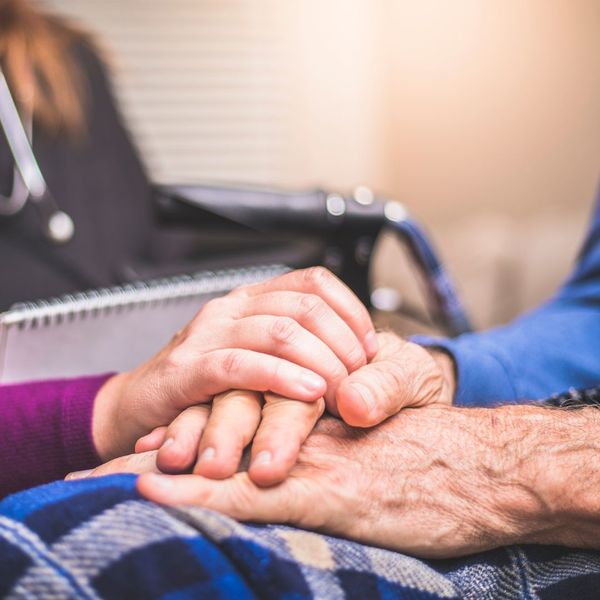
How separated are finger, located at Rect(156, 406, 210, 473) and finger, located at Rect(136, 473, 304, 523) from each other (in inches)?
1.2

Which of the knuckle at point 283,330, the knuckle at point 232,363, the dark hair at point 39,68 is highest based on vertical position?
the dark hair at point 39,68

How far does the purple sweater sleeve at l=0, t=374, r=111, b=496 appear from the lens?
0.51 meters

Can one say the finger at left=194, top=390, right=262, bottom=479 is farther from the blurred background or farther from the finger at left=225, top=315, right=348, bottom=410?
the blurred background

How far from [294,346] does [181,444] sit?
106 mm

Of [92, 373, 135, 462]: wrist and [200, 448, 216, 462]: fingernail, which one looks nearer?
[200, 448, 216, 462]: fingernail

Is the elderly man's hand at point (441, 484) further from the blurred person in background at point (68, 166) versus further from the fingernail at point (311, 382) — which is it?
the blurred person in background at point (68, 166)

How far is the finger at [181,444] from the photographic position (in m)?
0.39

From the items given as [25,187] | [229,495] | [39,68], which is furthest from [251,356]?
[39,68]

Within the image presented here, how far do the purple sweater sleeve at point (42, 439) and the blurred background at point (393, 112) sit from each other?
148 cm

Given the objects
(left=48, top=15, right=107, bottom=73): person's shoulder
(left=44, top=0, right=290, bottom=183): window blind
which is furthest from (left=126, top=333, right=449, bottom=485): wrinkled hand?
(left=44, top=0, right=290, bottom=183): window blind

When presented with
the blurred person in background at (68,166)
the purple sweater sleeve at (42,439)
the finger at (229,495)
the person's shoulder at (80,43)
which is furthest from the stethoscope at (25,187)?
the finger at (229,495)

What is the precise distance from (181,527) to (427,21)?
1976mm

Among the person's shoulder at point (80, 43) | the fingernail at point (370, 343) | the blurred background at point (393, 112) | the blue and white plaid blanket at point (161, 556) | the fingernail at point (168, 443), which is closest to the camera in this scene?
the blue and white plaid blanket at point (161, 556)

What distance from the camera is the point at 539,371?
609 millimetres
